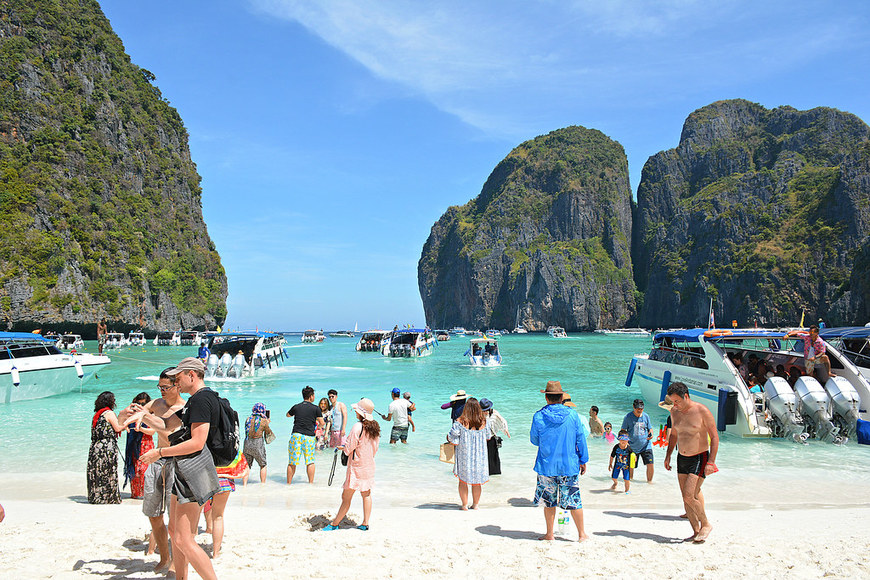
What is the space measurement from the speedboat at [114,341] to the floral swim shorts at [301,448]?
55519 millimetres

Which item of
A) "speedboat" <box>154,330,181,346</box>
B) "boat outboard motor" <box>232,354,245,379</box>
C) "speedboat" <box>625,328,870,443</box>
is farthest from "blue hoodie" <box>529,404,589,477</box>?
"speedboat" <box>154,330,181,346</box>

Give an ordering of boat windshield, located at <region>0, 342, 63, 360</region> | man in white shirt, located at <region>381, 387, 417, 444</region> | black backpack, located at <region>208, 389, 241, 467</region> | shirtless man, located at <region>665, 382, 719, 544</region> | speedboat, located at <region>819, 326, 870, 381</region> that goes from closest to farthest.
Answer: black backpack, located at <region>208, 389, 241, 467</region> < shirtless man, located at <region>665, 382, 719, 544</region> < man in white shirt, located at <region>381, 387, 417, 444</region> < speedboat, located at <region>819, 326, 870, 381</region> < boat windshield, located at <region>0, 342, 63, 360</region>

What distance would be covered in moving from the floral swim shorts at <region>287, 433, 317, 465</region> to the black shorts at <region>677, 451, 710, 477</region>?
5.81m

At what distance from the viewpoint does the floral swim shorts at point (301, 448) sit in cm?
916

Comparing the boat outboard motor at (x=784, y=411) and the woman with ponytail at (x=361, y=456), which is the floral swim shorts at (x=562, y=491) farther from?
the boat outboard motor at (x=784, y=411)

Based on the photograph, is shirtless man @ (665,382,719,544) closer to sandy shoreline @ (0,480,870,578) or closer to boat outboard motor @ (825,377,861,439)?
sandy shoreline @ (0,480,870,578)

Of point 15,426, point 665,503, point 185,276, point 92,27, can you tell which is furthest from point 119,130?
point 665,503

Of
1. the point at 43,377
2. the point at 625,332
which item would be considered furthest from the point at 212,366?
the point at 625,332

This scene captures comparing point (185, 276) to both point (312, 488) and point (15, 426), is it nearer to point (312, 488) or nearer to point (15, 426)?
point (15, 426)

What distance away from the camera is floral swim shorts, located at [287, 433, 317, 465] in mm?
9156

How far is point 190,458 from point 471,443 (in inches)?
157

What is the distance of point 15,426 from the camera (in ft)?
47.6

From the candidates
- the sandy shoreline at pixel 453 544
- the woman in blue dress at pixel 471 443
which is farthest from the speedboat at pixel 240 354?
the woman in blue dress at pixel 471 443

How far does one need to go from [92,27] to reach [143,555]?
95.1m
